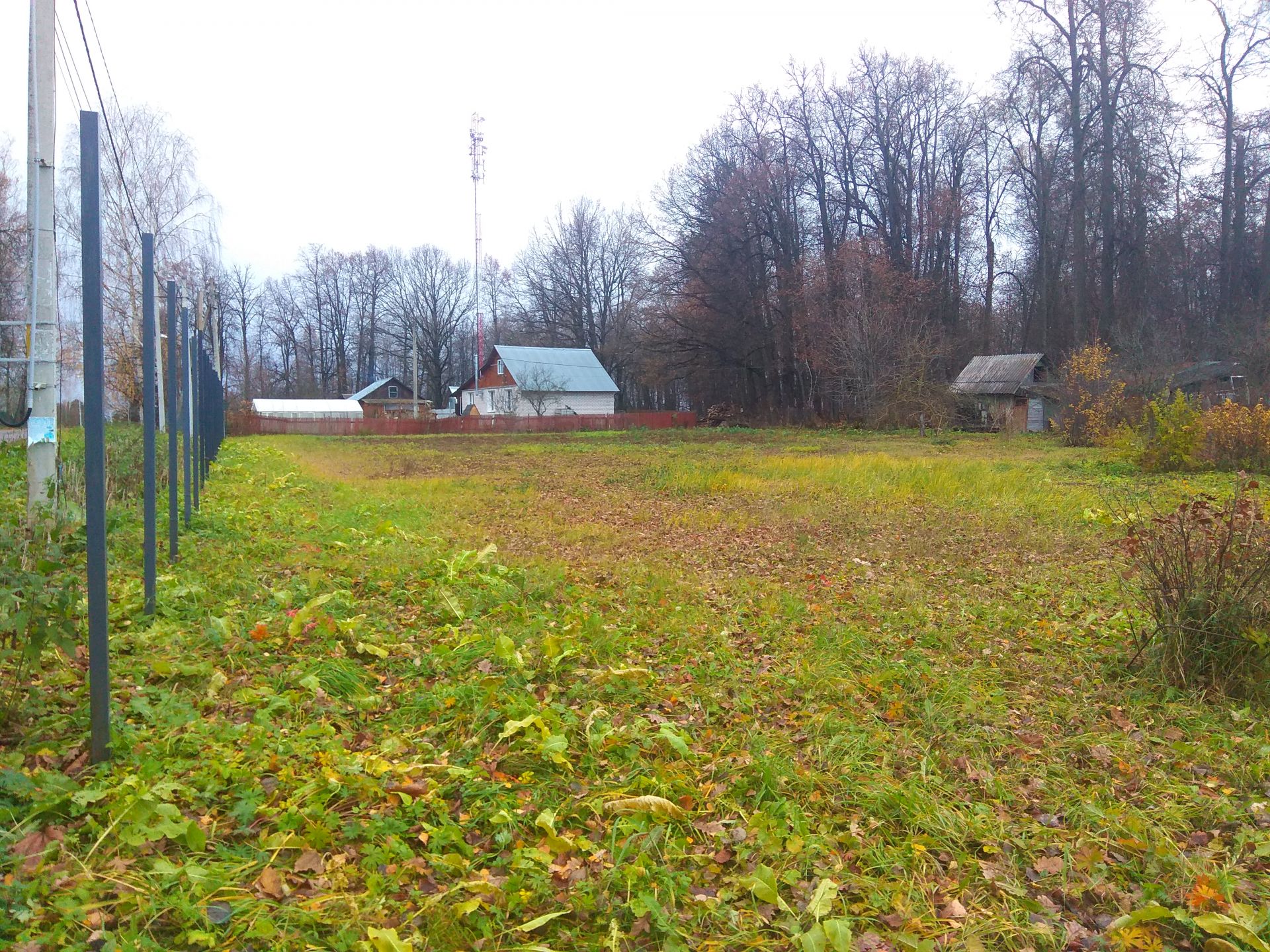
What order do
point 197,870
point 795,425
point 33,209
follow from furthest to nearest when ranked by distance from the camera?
1. point 795,425
2. point 33,209
3. point 197,870

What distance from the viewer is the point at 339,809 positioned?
131 inches

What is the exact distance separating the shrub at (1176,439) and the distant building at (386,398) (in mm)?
53166

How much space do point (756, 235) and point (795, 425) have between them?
10367mm

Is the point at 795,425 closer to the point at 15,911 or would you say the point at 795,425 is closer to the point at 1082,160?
the point at 1082,160

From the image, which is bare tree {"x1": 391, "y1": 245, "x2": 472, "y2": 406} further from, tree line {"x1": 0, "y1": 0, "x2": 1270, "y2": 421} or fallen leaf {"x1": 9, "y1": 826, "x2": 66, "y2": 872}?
fallen leaf {"x1": 9, "y1": 826, "x2": 66, "y2": 872}

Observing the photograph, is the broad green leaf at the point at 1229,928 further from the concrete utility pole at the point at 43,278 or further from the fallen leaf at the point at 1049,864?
the concrete utility pole at the point at 43,278

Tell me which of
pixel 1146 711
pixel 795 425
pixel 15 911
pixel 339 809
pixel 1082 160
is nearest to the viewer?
pixel 15 911

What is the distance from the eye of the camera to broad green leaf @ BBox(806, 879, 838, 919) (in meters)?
2.88

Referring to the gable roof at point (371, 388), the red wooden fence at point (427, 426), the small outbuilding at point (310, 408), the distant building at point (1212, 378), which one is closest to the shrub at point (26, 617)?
the distant building at point (1212, 378)

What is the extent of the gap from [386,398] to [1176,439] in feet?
204

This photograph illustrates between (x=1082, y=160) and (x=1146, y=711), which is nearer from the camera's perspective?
(x=1146, y=711)

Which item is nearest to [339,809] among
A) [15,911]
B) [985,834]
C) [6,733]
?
[15,911]

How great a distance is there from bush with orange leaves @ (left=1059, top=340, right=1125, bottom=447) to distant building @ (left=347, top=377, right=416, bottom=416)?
153ft

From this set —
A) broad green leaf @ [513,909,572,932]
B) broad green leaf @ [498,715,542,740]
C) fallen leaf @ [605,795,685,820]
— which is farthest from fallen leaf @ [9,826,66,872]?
fallen leaf @ [605,795,685,820]
